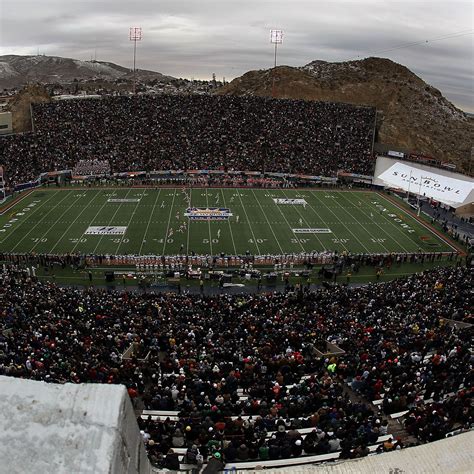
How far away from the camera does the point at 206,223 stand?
123 feet

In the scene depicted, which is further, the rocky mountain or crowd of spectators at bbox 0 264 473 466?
the rocky mountain

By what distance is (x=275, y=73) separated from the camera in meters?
98.9

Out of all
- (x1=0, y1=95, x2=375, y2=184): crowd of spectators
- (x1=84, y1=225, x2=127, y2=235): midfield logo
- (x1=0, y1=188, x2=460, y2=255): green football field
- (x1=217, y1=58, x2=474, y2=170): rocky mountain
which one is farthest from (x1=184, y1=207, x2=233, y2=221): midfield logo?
(x1=217, y1=58, x2=474, y2=170): rocky mountain

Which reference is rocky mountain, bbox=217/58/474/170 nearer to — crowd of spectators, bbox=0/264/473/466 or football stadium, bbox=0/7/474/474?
football stadium, bbox=0/7/474/474

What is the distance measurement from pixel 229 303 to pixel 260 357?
667cm

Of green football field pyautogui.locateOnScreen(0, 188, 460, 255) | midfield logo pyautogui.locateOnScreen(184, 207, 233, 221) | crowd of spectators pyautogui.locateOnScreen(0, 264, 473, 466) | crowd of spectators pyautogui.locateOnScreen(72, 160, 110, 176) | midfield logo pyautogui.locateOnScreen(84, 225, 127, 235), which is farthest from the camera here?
crowd of spectators pyautogui.locateOnScreen(72, 160, 110, 176)

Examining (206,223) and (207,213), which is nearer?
(206,223)

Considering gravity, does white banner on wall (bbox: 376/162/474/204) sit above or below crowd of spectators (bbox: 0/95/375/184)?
below

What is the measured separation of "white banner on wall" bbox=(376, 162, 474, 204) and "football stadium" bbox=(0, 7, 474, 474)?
0.67 feet

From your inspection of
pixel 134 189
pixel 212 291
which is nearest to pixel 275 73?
pixel 134 189

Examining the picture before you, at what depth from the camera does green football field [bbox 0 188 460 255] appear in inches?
1308

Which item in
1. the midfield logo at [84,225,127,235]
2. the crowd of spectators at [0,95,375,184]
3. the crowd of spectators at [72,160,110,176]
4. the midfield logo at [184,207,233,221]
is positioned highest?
the crowd of spectators at [0,95,375,184]

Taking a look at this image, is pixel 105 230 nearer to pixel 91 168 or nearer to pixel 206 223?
pixel 206 223

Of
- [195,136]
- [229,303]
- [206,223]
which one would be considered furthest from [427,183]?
[229,303]
